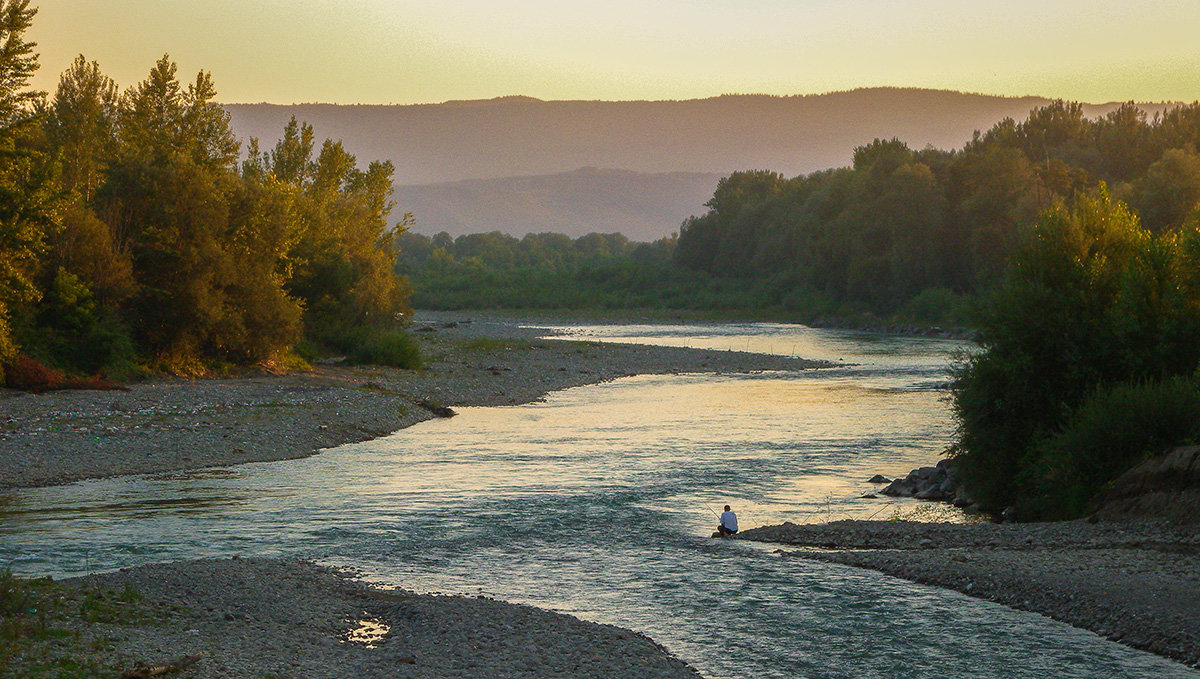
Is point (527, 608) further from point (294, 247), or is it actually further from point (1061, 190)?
point (1061, 190)

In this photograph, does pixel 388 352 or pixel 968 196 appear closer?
pixel 388 352

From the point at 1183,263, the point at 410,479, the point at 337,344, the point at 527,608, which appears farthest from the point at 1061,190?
the point at 527,608

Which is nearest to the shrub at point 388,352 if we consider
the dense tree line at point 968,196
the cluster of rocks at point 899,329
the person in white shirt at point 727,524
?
the person in white shirt at point 727,524

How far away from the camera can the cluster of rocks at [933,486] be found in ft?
95.2

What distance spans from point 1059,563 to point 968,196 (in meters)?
103

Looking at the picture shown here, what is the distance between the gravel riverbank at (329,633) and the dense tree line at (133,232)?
25.3m

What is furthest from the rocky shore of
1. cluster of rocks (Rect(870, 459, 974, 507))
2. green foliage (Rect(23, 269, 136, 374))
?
cluster of rocks (Rect(870, 459, 974, 507))

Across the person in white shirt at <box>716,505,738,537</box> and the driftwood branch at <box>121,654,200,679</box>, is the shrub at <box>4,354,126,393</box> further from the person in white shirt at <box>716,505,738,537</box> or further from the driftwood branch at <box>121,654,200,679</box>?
the driftwood branch at <box>121,654,200,679</box>

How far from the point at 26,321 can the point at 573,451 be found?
23560 millimetres

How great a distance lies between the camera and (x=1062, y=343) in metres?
28.2

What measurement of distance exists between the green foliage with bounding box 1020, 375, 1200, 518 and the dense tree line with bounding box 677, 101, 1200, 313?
2787 inches

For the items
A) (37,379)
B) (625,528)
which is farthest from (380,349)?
(625,528)

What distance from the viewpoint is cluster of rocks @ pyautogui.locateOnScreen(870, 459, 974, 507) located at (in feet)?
95.2

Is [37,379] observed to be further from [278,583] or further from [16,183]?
[278,583]
